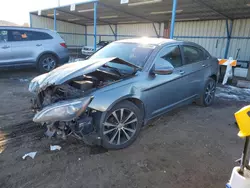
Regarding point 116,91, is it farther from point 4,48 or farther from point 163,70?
point 4,48

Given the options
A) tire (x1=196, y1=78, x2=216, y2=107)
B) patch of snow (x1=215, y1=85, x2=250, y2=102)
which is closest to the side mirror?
tire (x1=196, y1=78, x2=216, y2=107)

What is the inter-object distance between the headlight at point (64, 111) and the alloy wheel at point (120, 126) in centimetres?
46

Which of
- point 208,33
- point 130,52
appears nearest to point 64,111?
point 130,52

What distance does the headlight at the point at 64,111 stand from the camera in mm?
2366

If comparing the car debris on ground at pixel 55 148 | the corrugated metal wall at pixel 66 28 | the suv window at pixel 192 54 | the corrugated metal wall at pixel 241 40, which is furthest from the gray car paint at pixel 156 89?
the corrugated metal wall at pixel 66 28

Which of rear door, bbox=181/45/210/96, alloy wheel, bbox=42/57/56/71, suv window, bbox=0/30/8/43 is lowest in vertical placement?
alloy wheel, bbox=42/57/56/71

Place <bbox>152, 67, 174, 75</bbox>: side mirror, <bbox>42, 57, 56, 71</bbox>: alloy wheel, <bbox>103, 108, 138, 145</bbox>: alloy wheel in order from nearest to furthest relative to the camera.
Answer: <bbox>103, 108, 138, 145</bbox>: alloy wheel → <bbox>152, 67, 174, 75</bbox>: side mirror → <bbox>42, 57, 56, 71</bbox>: alloy wheel

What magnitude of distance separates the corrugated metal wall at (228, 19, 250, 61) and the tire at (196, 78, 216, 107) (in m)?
7.60

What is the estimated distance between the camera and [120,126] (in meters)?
2.92

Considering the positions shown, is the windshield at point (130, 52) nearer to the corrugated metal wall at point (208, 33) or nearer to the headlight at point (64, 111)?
the headlight at point (64, 111)

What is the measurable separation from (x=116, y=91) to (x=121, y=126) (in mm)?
545

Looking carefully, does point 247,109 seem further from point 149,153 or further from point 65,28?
point 65,28

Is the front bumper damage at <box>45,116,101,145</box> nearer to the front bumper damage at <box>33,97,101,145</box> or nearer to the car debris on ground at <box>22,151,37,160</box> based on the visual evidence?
the front bumper damage at <box>33,97,101,145</box>

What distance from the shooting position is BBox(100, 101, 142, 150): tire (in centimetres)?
277
